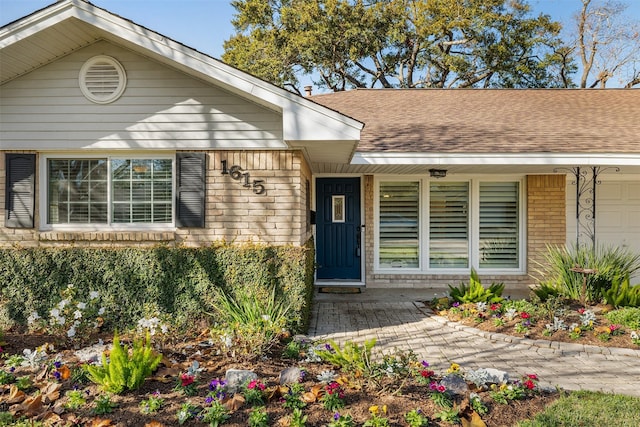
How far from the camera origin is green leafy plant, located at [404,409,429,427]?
2.87 metres

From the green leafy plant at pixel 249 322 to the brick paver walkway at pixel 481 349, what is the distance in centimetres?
89

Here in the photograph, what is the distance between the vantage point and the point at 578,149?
679 centimetres

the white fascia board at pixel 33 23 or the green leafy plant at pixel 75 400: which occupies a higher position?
the white fascia board at pixel 33 23

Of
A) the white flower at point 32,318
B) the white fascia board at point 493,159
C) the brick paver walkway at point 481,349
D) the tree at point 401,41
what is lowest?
the brick paver walkway at point 481,349

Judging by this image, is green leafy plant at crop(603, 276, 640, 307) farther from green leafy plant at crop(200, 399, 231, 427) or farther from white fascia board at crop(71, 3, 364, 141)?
green leafy plant at crop(200, 399, 231, 427)

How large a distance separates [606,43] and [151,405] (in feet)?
83.8

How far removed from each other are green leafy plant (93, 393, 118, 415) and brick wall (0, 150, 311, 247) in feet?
8.41

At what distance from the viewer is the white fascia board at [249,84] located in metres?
4.84

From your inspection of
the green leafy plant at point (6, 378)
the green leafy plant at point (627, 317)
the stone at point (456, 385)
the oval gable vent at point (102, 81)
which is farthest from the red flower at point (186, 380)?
the green leafy plant at point (627, 317)

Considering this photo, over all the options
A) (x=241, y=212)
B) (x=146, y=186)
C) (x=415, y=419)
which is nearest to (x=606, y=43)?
(x=241, y=212)

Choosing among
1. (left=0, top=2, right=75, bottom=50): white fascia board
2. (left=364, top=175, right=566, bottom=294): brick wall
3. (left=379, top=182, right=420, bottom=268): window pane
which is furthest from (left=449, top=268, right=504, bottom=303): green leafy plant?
(left=0, top=2, right=75, bottom=50): white fascia board

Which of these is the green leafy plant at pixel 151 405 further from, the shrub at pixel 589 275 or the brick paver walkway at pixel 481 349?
the shrub at pixel 589 275

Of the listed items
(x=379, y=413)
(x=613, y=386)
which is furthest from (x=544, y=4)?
(x=379, y=413)

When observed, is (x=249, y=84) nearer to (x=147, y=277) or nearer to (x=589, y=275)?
(x=147, y=277)
